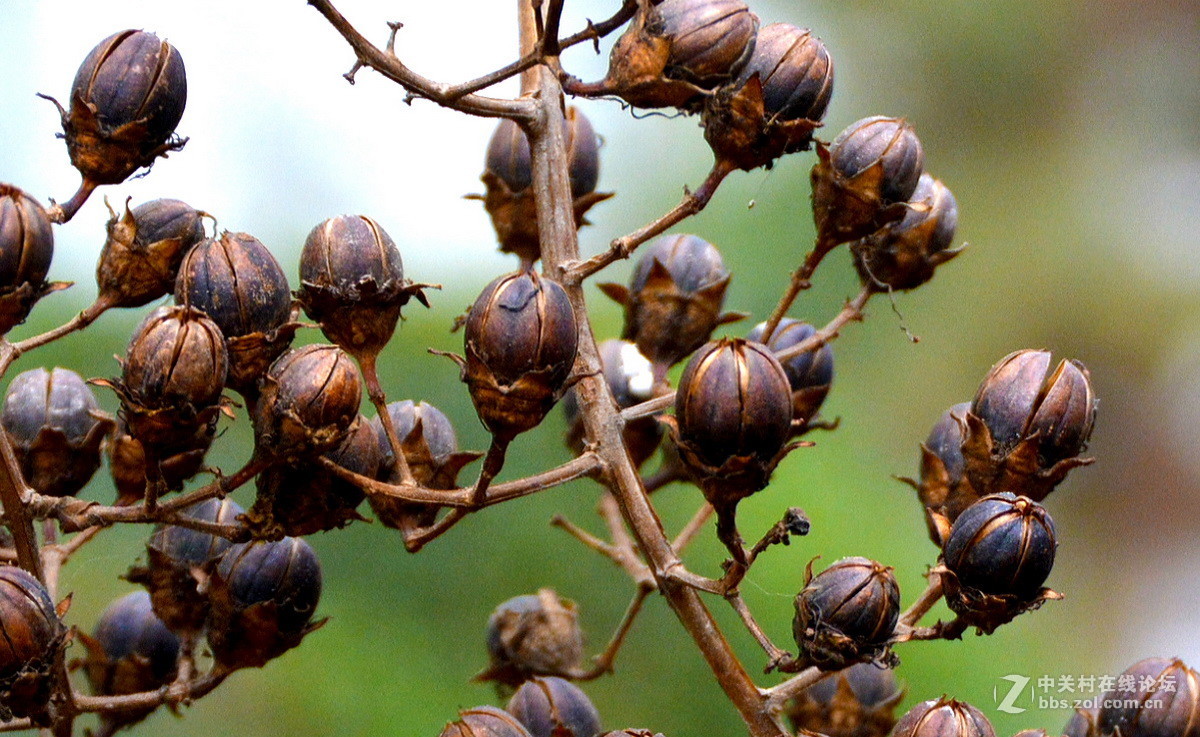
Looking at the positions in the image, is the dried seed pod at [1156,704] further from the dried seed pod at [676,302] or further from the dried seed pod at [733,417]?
the dried seed pod at [676,302]

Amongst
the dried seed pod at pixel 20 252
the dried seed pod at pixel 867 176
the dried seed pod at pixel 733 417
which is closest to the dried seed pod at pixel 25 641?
the dried seed pod at pixel 20 252

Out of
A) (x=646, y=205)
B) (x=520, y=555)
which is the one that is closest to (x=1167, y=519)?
(x=646, y=205)

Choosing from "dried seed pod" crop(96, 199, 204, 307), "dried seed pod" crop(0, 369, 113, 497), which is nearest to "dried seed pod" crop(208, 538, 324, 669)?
"dried seed pod" crop(0, 369, 113, 497)

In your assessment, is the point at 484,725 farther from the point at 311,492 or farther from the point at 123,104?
the point at 123,104

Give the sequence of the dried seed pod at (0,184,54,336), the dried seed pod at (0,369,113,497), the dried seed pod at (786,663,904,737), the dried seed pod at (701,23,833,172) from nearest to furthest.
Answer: the dried seed pod at (0,184,54,336), the dried seed pod at (701,23,833,172), the dried seed pod at (0,369,113,497), the dried seed pod at (786,663,904,737)

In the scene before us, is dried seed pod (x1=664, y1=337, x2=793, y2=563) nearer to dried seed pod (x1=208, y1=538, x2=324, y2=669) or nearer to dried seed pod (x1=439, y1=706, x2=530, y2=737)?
dried seed pod (x1=439, y1=706, x2=530, y2=737)

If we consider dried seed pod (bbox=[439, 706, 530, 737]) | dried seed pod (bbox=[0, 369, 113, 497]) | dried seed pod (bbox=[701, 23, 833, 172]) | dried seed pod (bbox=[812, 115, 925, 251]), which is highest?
dried seed pod (bbox=[701, 23, 833, 172])

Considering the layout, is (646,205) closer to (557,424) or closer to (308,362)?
(557,424)
